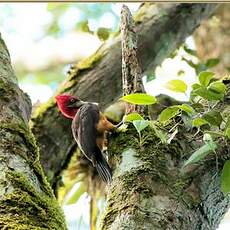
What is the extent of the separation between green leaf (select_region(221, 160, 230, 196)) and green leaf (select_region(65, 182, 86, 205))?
4.42 feet

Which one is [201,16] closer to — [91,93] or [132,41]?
[91,93]

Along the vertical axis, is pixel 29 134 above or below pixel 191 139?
above

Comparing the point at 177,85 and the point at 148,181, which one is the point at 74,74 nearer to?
the point at 177,85

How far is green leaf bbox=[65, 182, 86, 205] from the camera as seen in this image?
2438 millimetres

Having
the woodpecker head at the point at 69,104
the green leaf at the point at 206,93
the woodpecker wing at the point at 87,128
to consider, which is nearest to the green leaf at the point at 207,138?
the green leaf at the point at 206,93

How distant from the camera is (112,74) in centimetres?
227

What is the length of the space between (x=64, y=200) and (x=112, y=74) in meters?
0.55

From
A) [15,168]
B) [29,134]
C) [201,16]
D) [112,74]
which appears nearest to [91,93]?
[112,74]

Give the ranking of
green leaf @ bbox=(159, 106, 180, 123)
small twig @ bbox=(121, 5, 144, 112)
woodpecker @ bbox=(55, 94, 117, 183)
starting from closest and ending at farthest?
1. green leaf @ bbox=(159, 106, 180, 123)
2. small twig @ bbox=(121, 5, 144, 112)
3. woodpecker @ bbox=(55, 94, 117, 183)

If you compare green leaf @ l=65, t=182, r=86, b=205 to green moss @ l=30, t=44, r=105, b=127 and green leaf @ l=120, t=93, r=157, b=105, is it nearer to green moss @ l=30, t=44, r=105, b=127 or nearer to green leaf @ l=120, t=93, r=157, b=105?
green moss @ l=30, t=44, r=105, b=127

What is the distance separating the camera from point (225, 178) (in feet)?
3.76

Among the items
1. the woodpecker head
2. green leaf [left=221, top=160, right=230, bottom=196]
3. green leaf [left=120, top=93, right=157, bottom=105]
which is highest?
the woodpecker head

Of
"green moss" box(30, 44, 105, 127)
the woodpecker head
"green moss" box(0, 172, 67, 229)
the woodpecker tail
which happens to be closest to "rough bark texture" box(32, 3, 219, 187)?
"green moss" box(30, 44, 105, 127)

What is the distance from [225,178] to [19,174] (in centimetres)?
38
